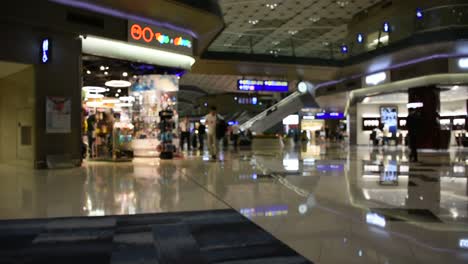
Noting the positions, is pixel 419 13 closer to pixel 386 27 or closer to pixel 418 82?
pixel 386 27

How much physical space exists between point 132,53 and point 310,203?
7.94 metres

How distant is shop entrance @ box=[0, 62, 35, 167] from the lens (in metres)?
9.27

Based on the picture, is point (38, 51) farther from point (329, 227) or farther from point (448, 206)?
point (448, 206)

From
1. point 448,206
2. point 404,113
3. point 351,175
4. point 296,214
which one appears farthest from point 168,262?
point 404,113

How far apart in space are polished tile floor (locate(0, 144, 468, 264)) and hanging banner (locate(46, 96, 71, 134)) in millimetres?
1423

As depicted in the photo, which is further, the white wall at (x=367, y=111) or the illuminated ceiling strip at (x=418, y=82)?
the white wall at (x=367, y=111)

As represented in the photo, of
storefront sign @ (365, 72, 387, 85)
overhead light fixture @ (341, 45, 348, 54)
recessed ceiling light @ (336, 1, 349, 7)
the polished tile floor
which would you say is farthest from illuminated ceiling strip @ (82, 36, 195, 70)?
storefront sign @ (365, 72, 387, 85)

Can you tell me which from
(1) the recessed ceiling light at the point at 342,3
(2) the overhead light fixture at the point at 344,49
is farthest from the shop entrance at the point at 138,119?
(2) the overhead light fixture at the point at 344,49

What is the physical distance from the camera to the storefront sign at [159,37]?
10578 mm

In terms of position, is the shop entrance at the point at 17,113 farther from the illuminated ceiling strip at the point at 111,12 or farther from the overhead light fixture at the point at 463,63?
the overhead light fixture at the point at 463,63

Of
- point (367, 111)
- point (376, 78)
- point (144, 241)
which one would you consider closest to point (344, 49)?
point (376, 78)

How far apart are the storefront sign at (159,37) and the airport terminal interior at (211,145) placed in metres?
0.04

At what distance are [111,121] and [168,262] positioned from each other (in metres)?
10.2

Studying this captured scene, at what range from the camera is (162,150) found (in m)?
12.7
